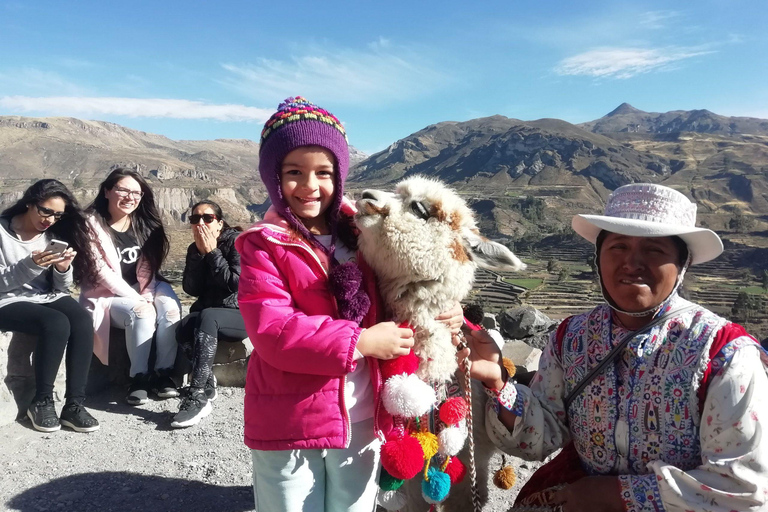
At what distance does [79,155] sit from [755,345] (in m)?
208

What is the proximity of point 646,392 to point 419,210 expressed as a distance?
103cm

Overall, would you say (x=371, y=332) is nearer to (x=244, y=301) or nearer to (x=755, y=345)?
(x=244, y=301)

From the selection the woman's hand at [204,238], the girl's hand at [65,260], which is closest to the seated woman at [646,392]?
the woman's hand at [204,238]

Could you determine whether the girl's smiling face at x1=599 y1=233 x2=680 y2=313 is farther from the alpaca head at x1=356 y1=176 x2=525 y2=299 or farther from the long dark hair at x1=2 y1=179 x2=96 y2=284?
the long dark hair at x1=2 y1=179 x2=96 y2=284

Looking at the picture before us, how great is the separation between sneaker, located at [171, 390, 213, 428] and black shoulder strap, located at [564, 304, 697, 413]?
3381mm

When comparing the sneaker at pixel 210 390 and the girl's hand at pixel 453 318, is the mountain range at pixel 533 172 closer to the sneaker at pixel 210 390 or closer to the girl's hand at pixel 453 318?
the sneaker at pixel 210 390

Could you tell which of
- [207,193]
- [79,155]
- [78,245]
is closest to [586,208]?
[207,193]

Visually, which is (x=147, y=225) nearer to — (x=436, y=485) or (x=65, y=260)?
(x=65, y=260)

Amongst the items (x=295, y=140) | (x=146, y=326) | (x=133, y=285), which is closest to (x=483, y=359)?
(x=295, y=140)

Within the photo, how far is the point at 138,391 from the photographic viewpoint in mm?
4422

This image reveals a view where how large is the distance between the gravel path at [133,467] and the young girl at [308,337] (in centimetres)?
170

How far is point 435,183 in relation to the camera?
6.32ft

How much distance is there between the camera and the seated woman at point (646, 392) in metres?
1.46

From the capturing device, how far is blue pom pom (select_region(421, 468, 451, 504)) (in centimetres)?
183
